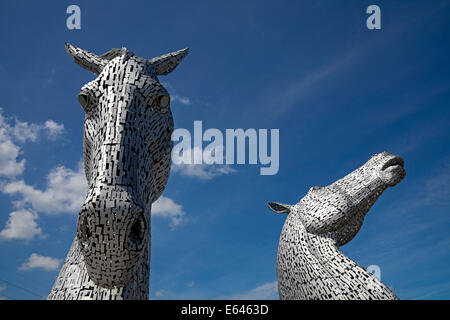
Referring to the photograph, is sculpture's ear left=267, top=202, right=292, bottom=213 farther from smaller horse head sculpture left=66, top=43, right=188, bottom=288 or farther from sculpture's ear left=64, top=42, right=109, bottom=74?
sculpture's ear left=64, top=42, right=109, bottom=74

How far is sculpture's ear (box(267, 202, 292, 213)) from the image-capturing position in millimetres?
4469

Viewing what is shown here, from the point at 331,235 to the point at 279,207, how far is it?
948 mm

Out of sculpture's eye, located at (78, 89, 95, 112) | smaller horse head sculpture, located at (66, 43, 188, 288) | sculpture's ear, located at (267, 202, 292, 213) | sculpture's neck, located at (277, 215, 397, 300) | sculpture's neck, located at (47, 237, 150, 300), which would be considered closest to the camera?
smaller horse head sculpture, located at (66, 43, 188, 288)

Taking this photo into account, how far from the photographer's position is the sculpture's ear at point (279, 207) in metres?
4.47

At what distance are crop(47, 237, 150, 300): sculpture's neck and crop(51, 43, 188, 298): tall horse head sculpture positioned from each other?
1cm

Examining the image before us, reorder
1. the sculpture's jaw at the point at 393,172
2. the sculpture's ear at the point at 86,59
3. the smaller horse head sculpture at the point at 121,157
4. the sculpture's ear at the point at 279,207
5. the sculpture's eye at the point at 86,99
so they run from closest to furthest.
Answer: the smaller horse head sculpture at the point at 121,157
the sculpture's eye at the point at 86,99
the sculpture's ear at the point at 86,59
the sculpture's jaw at the point at 393,172
the sculpture's ear at the point at 279,207

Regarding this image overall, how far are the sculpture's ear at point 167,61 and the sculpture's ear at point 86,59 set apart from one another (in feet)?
1.05

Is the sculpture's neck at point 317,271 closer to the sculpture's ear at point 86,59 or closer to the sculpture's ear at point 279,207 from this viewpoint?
the sculpture's ear at point 279,207

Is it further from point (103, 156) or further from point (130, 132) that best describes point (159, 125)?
point (103, 156)

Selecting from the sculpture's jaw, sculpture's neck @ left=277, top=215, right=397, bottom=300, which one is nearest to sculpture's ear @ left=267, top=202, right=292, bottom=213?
sculpture's neck @ left=277, top=215, right=397, bottom=300

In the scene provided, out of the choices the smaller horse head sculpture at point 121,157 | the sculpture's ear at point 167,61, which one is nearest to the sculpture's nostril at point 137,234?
the smaller horse head sculpture at point 121,157

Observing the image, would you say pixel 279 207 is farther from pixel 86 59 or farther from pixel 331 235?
pixel 86 59
